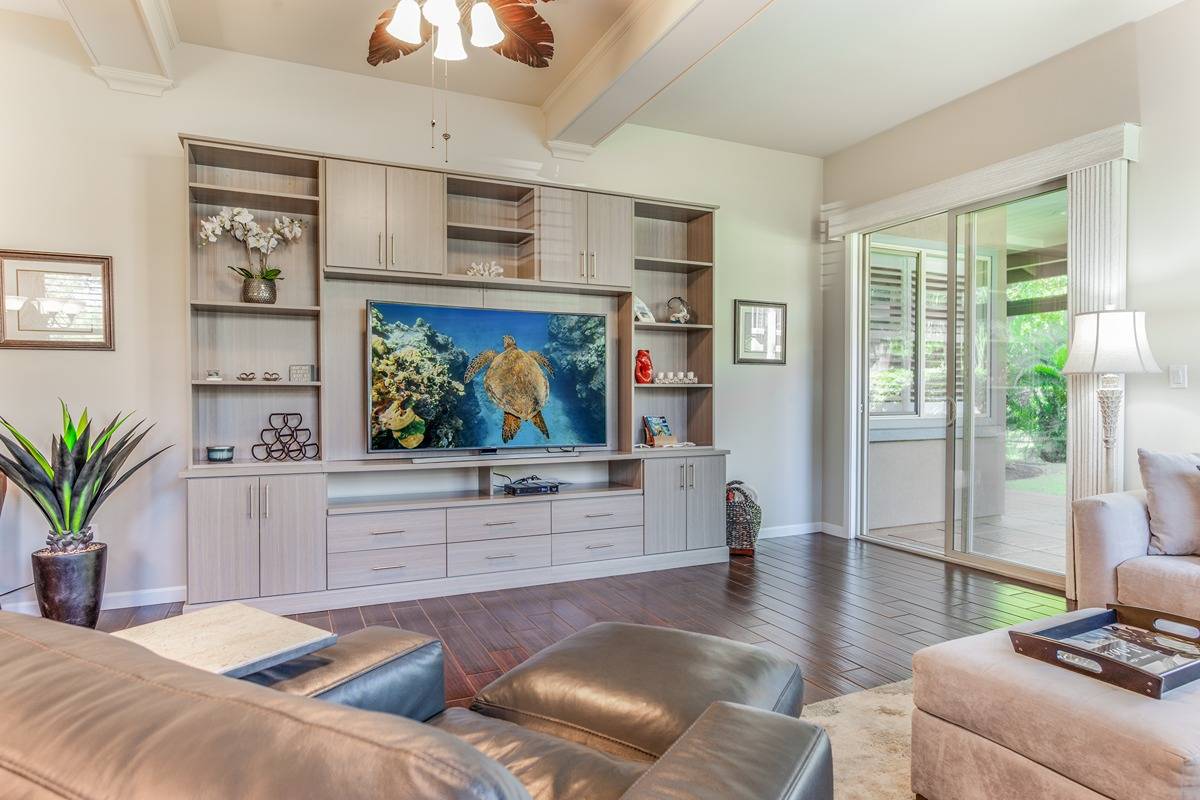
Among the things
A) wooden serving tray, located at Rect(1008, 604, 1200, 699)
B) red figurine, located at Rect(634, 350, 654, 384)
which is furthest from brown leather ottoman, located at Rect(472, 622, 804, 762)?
red figurine, located at Rect(634, 350, 654, 384)

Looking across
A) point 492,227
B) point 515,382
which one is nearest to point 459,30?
point 492,227

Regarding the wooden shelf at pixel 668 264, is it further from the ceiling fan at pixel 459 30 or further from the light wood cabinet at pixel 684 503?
the ceiling fan at pixel 459 30

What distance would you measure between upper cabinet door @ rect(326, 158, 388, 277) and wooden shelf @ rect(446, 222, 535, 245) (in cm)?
41

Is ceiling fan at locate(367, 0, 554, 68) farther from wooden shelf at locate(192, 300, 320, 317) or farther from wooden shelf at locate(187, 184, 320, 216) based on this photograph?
wooden shelf at locate(192, 300, 320, 317)

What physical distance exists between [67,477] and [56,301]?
1.00m

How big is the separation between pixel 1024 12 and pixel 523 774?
4139mm

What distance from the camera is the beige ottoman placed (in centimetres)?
139

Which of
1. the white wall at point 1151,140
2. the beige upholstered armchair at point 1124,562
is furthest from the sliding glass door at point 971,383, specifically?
the beige upholstered armchair at point 1124,562

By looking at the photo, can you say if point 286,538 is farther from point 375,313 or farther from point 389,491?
point 375,313

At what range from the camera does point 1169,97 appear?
3.46 m

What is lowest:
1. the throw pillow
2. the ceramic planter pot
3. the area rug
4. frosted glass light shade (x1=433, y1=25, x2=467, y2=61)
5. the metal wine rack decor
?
the area rug

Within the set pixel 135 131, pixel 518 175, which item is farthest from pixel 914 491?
pixel 135 131

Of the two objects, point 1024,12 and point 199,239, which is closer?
point 1024,12

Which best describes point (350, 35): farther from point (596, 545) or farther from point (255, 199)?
point (596, 545)
